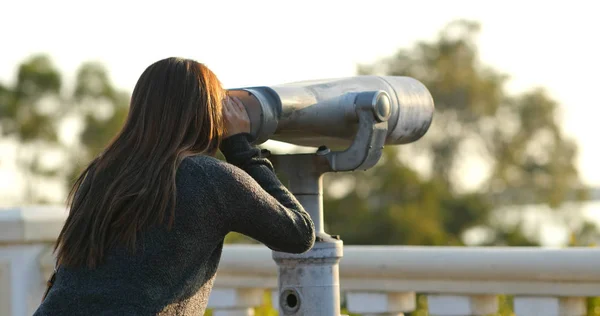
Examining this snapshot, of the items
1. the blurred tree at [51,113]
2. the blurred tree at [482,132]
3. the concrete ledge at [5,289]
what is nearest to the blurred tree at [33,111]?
the blurred tree at [51,113]

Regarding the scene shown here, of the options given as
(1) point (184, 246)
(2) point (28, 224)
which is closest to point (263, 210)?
(1) point (184, 246)

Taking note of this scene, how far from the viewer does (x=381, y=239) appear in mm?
23438

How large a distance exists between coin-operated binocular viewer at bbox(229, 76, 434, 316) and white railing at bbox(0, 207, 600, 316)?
1.62ft

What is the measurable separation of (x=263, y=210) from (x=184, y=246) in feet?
0.56

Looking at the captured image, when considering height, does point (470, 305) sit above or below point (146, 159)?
below

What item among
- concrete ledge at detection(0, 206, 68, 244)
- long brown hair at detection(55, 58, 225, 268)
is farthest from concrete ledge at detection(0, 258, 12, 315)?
long brown hair at detection(55, 58, 225, 268)

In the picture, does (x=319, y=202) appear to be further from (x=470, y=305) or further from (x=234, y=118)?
(x=470, y=305)

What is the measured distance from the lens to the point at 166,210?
2.33 metres

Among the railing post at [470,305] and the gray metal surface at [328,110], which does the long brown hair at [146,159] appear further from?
the railing post at [470,305]

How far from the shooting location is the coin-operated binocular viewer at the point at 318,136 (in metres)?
2.54

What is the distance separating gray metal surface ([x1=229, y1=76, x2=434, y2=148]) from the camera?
252cm

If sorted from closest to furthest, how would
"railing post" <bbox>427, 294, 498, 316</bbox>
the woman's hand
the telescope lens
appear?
1. the woman's hand
2. the telescope lens
3. "railing post" <bbox>427, 294, 498, 316</bbox>

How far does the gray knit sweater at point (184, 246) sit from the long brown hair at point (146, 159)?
0.09ft

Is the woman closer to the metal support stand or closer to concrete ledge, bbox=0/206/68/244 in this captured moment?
the metal support stand
